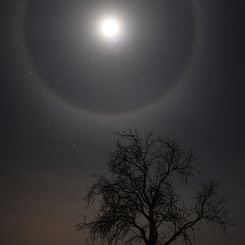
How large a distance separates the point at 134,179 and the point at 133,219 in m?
2.10

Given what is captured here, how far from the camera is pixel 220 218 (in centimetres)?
2936

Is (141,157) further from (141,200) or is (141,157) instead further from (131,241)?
(131,241)

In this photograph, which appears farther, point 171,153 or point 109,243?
point 171,153

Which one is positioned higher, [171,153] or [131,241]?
[171,153]

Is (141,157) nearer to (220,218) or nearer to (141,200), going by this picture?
(141,200)

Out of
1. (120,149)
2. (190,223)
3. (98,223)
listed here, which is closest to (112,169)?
(120,149)

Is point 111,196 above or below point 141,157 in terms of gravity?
below

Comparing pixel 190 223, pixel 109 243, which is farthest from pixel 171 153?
pixel 109 243

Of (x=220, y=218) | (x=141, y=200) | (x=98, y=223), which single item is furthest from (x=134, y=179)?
(x=220, y=218)

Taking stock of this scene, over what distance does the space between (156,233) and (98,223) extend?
2.96 metres

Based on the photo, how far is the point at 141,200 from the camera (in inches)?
1141

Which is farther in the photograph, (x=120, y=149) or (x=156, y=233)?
(x=120, y=149)

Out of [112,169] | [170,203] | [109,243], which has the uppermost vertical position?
[112,169]

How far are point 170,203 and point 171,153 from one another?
2852 mm
